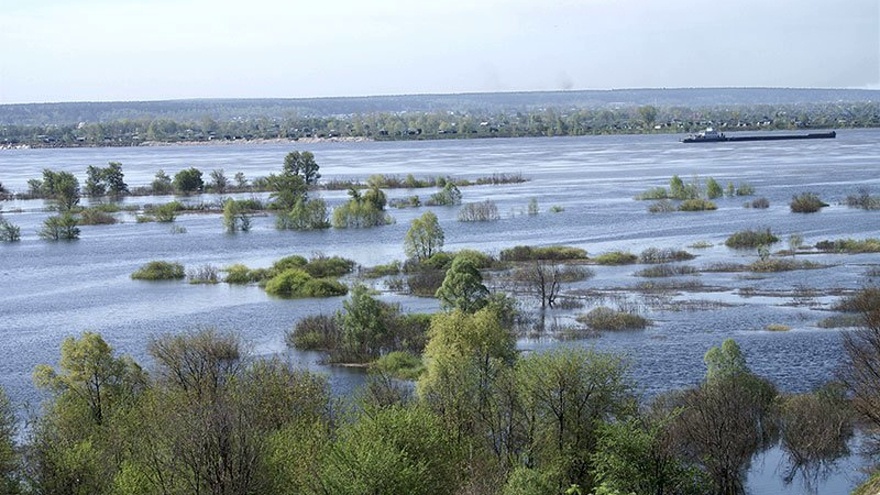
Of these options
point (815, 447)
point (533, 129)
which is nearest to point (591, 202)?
point (815, 447)

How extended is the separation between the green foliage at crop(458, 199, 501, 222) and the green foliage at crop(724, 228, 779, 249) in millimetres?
16670

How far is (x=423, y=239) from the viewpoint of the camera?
50.1m

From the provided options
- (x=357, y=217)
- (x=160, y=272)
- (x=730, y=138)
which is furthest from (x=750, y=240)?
(x=730, y=138)

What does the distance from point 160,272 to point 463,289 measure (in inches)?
875

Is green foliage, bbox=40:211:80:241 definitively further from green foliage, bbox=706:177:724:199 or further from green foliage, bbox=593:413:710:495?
green foliage, bbox=593:413:710:495

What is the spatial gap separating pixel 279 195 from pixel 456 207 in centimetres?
1185

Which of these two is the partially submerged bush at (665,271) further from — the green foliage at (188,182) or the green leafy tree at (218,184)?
the green foliage at (188,182)

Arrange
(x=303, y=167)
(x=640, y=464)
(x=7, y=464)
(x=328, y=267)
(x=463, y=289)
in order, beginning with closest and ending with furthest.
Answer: (x=640, y=464), (x=7, y=464), (x=463, y=289), (x=328, y=267), (x=303, y=167)

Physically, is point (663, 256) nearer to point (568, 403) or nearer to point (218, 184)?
point (568, 403)

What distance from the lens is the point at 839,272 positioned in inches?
Answer: 1750

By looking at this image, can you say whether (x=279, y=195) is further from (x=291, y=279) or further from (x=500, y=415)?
(x=500, y=415)

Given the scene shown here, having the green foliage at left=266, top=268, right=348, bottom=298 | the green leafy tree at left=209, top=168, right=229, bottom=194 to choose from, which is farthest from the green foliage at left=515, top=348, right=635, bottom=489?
the green leafy tree at left=209, top=168, right=229, bottom=194

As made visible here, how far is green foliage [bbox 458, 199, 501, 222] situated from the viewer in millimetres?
65875

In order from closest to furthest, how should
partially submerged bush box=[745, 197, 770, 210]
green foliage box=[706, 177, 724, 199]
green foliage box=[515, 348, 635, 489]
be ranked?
green foliage box=[515, 348, 635, 489], partially submerged bush box=[745, 197, 770, 210], green foliage box=[706, 177, 724, 199]
